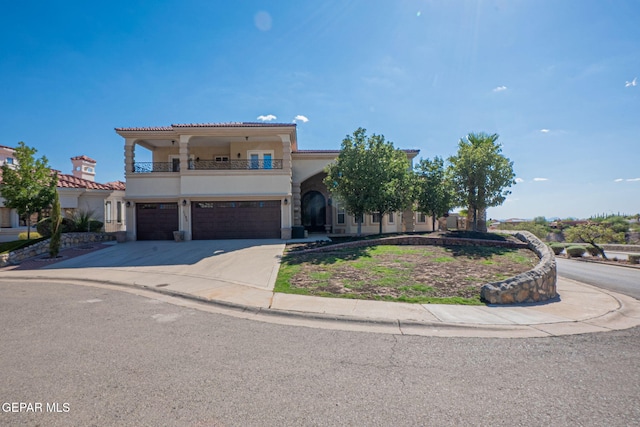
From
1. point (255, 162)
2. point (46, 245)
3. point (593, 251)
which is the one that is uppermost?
point (255, 162)

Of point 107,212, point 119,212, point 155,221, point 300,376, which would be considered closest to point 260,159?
point 155,221

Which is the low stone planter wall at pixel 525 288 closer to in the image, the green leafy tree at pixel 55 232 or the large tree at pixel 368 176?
the large tree at pixel 368 176

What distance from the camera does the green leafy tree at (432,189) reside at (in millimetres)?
19969

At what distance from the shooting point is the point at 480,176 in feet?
57.4

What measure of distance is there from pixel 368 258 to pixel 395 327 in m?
6.44

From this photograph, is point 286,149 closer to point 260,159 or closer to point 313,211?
point 260,159

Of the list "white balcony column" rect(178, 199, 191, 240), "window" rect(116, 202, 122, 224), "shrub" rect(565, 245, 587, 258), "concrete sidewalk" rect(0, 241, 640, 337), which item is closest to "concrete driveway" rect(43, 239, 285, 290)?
"concrete sidewalk" rect(0, 241, 640, 337)

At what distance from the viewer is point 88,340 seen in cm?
474

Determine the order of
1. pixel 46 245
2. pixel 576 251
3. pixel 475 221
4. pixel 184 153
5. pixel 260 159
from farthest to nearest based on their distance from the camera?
pixel 576 251
pixel 260 159
pixel 184 153
pixel 475 221
pixel 46 245

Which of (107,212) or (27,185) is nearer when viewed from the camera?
(27,185)

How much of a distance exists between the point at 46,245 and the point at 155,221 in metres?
5.70

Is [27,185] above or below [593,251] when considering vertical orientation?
above

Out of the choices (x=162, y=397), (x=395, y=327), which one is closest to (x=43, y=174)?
(x=162, y=397)

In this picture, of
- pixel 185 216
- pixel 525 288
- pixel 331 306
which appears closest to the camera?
pixel 331 306
